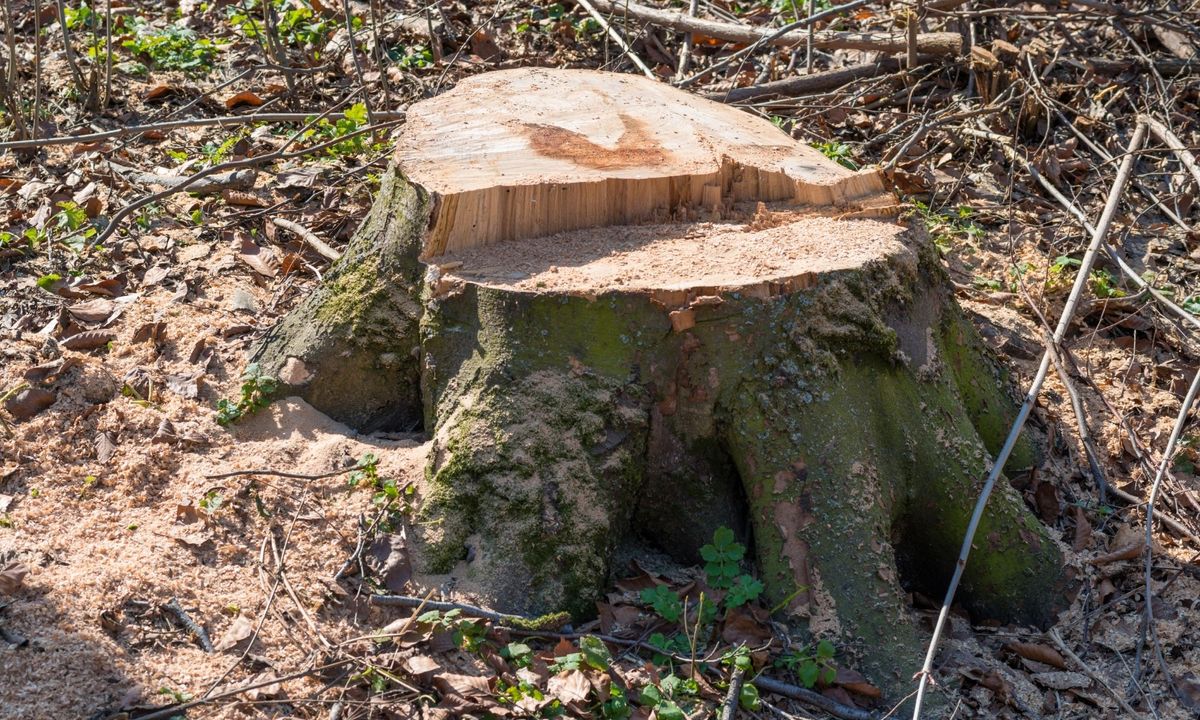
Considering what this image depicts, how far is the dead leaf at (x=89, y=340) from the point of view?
11.4 ft

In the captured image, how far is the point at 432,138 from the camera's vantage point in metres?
3.24

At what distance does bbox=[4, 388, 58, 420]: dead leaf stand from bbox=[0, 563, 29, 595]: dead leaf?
2.41ft

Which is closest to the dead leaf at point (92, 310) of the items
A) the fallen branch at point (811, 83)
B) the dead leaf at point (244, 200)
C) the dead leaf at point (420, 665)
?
the dead leaf at point (244, 200)

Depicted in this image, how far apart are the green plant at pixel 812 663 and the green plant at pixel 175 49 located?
4.74 metres

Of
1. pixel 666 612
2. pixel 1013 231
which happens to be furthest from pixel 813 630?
pixel 1013 231

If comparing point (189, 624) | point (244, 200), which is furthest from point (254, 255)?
point (189, 624)

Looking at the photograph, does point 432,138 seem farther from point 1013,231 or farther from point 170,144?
point 1013,231

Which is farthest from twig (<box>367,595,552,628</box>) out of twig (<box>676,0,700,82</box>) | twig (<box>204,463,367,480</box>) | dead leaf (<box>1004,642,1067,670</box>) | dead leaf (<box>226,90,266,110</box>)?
dead leaf (<box>226,90,266,110</box>)

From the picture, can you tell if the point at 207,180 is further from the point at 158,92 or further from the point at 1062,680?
the point at 1062,680

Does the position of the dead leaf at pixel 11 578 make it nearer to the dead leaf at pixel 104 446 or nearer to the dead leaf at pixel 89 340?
the dead leaf at pixel 104 446

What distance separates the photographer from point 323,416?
10.7ft

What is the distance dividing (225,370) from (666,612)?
167 centimetres

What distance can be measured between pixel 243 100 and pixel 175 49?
77 cm

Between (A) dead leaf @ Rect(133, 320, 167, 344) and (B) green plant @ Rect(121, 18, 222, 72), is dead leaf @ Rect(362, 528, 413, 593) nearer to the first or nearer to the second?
(A) dead leaf @ Rect(133, 320, 167, 344)
